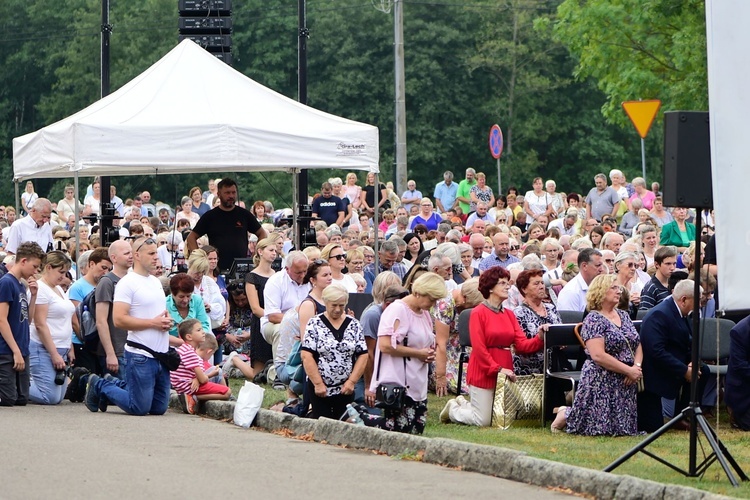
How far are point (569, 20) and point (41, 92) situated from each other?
34.0m

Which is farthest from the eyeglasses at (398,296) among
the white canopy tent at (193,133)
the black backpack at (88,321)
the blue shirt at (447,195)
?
the blue shirt at (447,195)

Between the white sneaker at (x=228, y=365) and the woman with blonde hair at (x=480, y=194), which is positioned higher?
the woman with blonde hair at (x=480, y=194)

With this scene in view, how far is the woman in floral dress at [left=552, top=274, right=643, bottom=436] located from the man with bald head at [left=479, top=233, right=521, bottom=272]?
545cm

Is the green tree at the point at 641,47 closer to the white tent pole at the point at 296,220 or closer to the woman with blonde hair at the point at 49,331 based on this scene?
the white tent pole at the point at 296,220

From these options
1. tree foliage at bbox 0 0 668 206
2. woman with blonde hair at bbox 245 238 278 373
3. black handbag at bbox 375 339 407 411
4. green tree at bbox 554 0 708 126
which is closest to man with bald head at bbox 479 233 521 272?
woman with blonde hair at bbox 245 238 278 373

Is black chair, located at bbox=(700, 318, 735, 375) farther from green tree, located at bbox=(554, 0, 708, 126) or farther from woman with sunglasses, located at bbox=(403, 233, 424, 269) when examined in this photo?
green tree, located at bbox=(554, 0, 708, 126)

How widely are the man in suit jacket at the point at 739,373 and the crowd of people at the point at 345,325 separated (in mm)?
72

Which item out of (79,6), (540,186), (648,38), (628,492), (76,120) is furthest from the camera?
(79,6)

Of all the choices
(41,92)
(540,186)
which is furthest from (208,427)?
(41,92)

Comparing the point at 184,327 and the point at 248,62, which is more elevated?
the point at 248,62

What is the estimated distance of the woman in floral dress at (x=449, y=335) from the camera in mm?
14977

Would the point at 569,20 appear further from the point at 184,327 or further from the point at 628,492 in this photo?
the point at 628,492

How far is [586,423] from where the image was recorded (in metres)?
13.2

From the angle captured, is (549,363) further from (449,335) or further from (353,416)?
(353,416)
